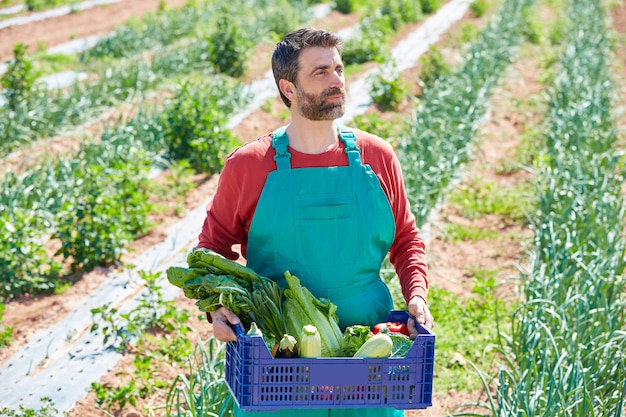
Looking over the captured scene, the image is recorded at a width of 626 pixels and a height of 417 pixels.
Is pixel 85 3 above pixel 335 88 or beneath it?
beneath

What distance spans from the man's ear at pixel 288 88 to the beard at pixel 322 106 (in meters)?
0.02

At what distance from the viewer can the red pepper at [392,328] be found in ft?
7.79

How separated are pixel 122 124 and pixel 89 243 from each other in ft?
8.60

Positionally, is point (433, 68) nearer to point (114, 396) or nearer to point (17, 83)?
point (17, 83)

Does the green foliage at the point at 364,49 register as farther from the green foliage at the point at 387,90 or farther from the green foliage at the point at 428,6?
the green foliage at the point at 428,6

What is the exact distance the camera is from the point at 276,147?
8.20ft

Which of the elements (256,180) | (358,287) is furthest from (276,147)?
(358,287)

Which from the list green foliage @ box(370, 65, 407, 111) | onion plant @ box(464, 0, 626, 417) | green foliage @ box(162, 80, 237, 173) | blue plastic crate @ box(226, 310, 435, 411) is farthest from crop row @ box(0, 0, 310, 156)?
blue plastic crate @ box(226, 310, 435, 411)

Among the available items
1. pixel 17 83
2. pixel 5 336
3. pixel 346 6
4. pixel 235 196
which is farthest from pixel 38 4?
pixel 235 196

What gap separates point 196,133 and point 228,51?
3.39 meters

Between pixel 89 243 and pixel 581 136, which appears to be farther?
pixel 581 136

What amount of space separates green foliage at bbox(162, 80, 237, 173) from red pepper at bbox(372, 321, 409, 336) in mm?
4538

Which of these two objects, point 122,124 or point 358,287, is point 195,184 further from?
point 358,287

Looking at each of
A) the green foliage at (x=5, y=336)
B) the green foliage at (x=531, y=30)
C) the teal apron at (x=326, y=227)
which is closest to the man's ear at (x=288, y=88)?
the teal apron at (x=326, y=227)
